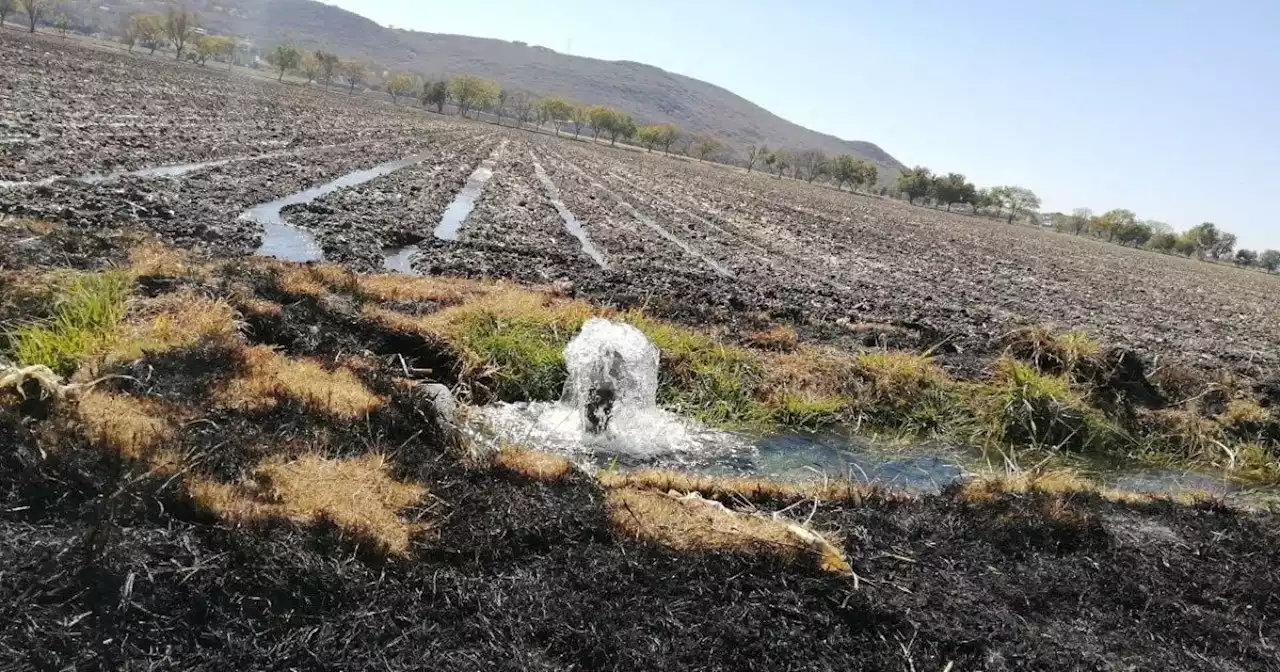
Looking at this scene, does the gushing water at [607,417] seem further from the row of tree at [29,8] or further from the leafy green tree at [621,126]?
the leafy green tree at [621,126]

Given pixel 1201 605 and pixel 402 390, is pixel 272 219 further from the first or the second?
pixel 1201 605

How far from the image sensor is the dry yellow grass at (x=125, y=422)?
5.33 meters

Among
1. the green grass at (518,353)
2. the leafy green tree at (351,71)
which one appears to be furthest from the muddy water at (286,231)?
the leafy green tree at (351,71)

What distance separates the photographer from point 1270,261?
4525 inches

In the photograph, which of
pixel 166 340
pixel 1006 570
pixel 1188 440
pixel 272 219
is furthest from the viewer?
pixel 272 219

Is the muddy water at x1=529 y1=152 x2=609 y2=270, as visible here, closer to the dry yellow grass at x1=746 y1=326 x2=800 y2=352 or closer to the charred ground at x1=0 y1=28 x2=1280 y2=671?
the dry yellow grass at x1=746 y1=326 x2=800 y2=352

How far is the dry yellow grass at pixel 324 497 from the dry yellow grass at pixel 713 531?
5.18 feet

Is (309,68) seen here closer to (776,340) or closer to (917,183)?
(917,183)

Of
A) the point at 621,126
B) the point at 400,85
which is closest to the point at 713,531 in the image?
the point at 621,126

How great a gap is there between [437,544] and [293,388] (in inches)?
108

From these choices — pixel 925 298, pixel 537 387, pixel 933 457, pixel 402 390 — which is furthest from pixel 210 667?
pixel 925 298

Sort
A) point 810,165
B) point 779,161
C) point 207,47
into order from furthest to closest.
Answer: point 810,165 → point 779,161 → point 207,47

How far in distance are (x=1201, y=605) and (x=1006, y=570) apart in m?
1.46

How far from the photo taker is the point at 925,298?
2052 cm
